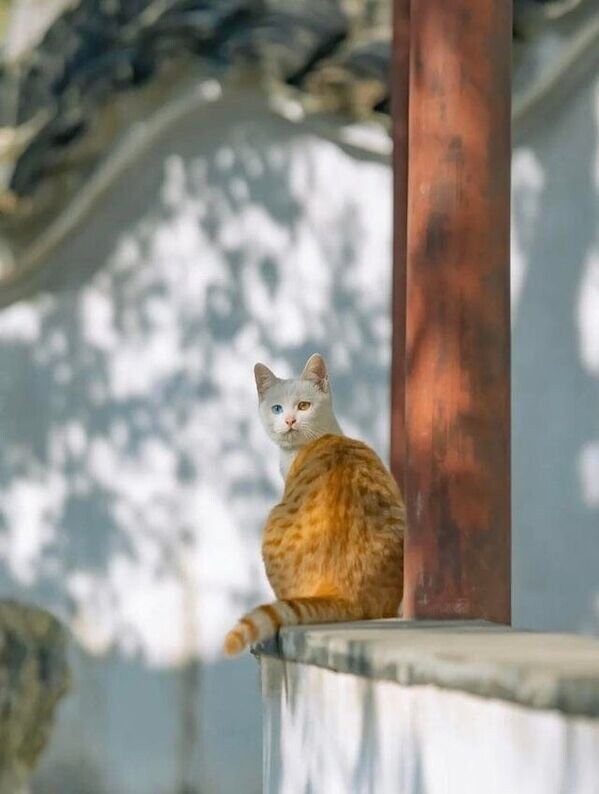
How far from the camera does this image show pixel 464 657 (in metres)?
2.41

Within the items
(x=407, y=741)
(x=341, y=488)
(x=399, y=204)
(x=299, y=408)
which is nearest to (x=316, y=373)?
(x=299, y=408)

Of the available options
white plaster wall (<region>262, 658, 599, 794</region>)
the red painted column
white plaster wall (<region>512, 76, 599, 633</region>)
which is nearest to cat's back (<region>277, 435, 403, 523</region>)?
white plaster wall (<region>262, 658, 599, 794</region>)

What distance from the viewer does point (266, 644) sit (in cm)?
339

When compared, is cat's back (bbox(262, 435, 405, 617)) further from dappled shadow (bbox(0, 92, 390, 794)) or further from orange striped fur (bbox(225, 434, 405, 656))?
dappled shadow (bbox(0, 92, 390, 794))

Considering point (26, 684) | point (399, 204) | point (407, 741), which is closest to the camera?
point (407, 741)

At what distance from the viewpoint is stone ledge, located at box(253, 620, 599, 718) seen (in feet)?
6.68

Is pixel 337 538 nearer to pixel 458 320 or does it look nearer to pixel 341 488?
pixel 341 488

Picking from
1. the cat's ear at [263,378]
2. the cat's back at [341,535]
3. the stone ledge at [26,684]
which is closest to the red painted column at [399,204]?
the cat's ear at [263,378]

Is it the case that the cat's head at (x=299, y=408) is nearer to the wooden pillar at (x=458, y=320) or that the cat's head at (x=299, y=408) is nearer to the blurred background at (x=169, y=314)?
the wooden pillar at (x=458, y=320)

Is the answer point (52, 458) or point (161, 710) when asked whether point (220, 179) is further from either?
point (161, 710)

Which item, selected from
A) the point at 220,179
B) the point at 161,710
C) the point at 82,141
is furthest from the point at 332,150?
the point at 161,710

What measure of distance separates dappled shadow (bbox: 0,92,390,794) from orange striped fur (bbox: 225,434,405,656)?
251 centimetres

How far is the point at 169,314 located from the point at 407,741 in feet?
14.3

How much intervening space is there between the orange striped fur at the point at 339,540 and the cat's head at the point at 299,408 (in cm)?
52
